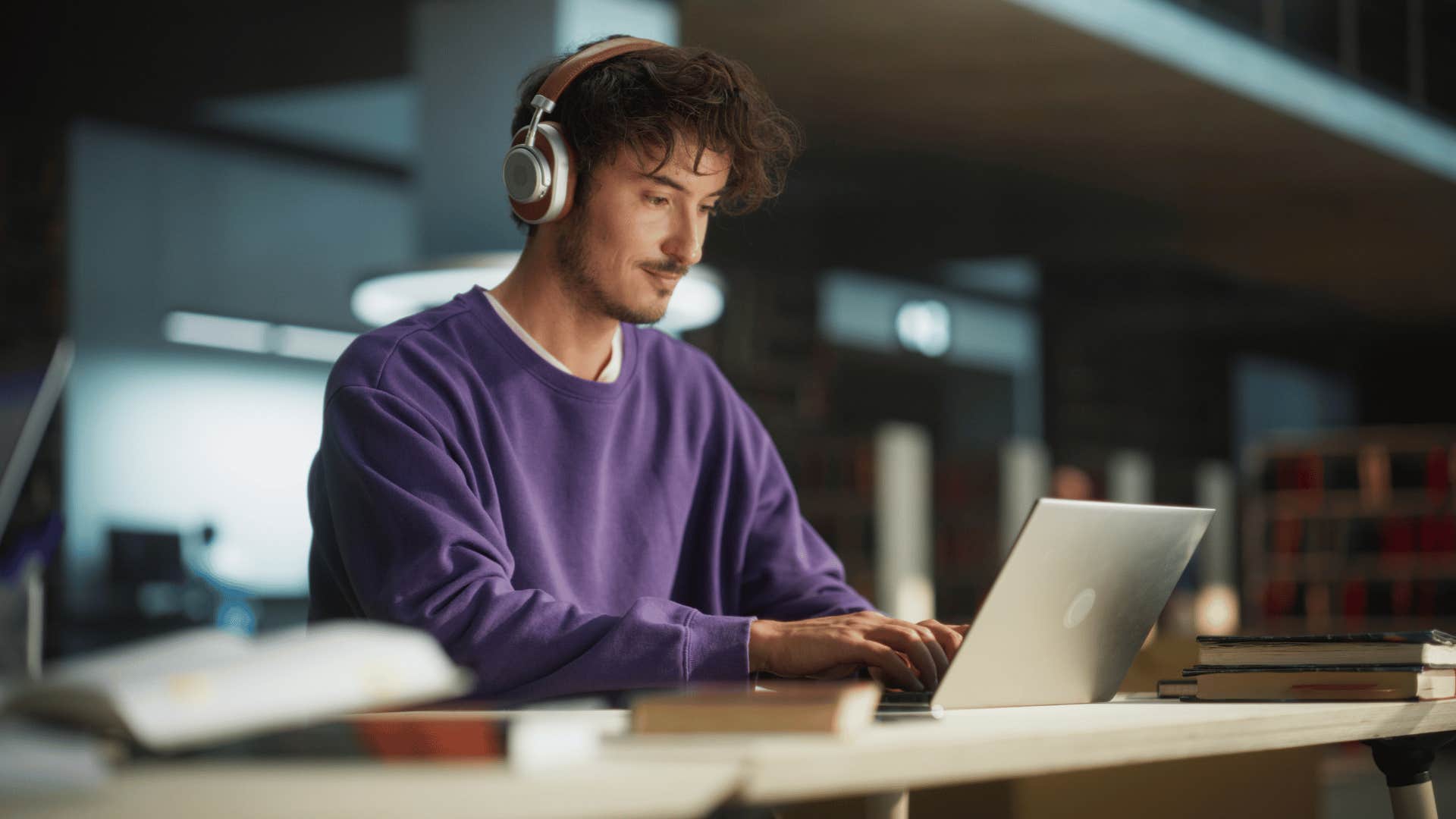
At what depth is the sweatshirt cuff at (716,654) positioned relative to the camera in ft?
3.93

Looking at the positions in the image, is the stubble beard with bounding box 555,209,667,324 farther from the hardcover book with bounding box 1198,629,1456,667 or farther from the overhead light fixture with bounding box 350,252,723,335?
the overhead light fixture with bounding box 350,252,723,335

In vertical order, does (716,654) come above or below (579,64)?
below

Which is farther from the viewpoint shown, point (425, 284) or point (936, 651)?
point (425, 284)

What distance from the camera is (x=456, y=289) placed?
11.6ft

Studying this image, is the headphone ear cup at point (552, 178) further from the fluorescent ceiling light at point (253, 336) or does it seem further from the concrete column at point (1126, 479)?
the concrete column at point (1126, 479)

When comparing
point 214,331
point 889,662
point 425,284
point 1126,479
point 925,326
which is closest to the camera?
point 889,662

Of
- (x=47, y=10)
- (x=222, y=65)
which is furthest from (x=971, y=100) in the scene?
(x=47, y=10)

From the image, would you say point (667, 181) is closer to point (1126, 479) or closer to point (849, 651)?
point (849, 651)

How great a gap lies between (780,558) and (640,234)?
0.39 m

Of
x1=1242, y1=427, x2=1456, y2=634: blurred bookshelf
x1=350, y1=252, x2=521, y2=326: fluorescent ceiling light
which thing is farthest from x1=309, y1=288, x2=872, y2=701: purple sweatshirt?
x1=1242, y1=427, x2=1456, y2=634: blurred bookshelf

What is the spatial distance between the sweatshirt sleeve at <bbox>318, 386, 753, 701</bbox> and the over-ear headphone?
1.13 ft

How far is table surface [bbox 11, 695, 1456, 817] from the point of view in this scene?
0.60 meters

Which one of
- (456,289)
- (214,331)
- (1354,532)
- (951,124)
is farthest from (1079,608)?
(1354,532)

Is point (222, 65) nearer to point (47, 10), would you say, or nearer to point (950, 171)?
point (47, 10)
